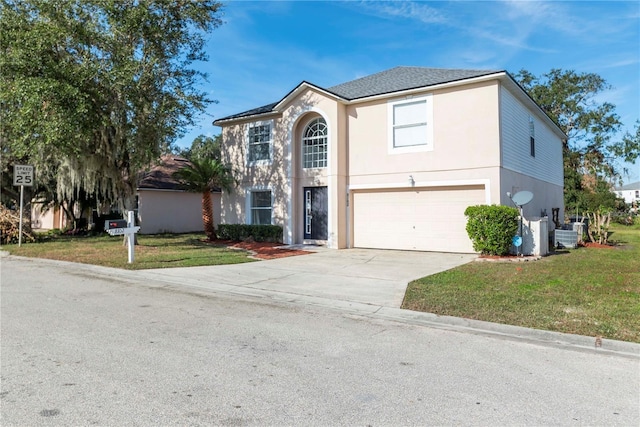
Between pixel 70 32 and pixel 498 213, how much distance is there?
1406 cm

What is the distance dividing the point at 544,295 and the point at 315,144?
11148 mm

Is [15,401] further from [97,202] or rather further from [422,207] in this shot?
[97,202]

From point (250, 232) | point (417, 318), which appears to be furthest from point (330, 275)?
point (250, 232)

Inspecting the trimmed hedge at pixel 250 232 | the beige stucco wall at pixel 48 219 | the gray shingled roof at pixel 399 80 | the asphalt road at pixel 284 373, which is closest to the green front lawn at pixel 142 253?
the trimmed hedge at pixel 250 232

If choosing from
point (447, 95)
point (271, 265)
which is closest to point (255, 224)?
point (271, 265)

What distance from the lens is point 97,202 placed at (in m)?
22.0

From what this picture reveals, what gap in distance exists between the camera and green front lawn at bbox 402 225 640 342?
5711mm

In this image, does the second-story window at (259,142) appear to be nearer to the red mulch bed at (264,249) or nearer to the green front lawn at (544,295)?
the red mulch bed at (264,249)

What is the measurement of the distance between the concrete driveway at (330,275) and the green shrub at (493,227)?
68 cm

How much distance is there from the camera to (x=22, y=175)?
51.2ft

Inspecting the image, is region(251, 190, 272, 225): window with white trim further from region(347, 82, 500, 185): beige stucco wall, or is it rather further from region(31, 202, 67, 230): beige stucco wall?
region(31, 202, 67, 230): beige stucco wall

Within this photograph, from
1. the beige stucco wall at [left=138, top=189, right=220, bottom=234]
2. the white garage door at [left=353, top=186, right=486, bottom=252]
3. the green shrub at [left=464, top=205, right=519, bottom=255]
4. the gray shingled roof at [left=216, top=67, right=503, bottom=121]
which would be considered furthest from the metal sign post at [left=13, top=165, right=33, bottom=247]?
the green shrub at [left=464, top=205, right=519, bottom=255]

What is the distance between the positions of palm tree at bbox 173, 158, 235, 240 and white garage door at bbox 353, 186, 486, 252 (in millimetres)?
5866

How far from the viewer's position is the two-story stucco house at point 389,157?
13.5 m
